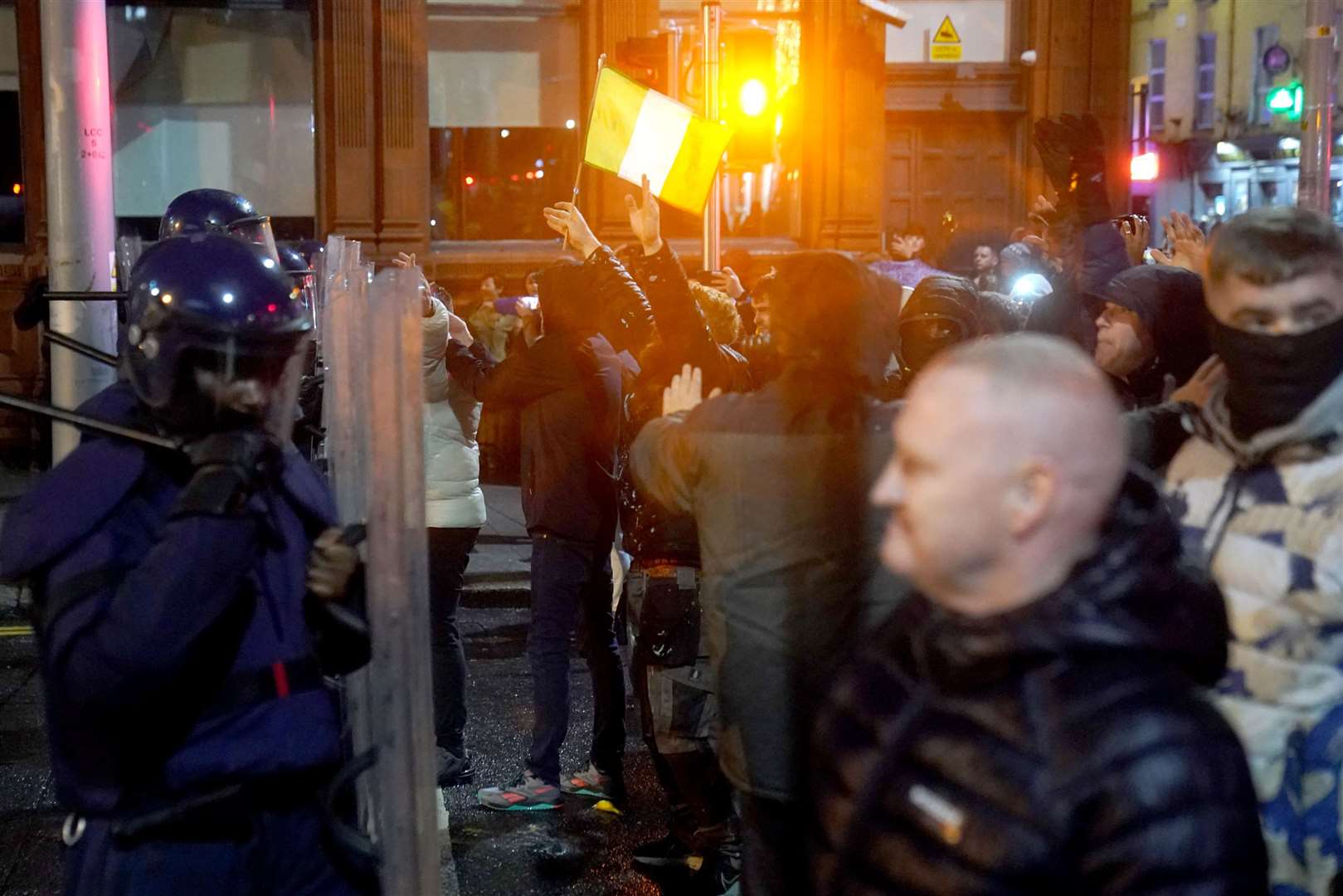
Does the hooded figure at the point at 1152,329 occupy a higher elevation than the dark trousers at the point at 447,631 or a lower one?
higher

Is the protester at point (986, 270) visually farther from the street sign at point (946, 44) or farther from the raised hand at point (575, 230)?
the raised hand at point (575, 230)

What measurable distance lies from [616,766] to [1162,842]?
182 inches

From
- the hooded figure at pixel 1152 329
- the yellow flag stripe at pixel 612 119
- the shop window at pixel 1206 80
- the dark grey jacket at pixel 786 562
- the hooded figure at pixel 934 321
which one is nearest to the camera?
the dark grey jacket at pixel 786 562

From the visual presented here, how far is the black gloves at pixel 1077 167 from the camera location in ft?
16.7

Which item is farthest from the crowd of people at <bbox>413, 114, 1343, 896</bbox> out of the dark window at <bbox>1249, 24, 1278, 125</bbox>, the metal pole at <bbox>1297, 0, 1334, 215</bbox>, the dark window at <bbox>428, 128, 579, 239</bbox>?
the dark window at <bbox>1249, 24, 1278, 125</bbox>

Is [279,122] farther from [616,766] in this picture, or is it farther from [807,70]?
[616,766]

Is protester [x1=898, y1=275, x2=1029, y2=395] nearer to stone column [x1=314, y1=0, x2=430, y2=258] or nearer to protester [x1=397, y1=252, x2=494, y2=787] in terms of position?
protester [x1=397, y1=252, x2=494, y2=787]

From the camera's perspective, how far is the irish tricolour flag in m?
7.31

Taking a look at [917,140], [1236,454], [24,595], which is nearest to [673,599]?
[1236,454]

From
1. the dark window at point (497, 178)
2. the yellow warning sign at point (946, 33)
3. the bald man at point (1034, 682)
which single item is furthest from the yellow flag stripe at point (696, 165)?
the yellow warning sign at point (946, 33)

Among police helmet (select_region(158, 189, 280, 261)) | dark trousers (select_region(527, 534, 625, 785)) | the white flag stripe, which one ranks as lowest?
dark trousers (select_region(527, 534, 625, 785))

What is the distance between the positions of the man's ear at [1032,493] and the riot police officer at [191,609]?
1253 millimetres

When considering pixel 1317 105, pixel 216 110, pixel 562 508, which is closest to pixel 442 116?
pixel 216 110

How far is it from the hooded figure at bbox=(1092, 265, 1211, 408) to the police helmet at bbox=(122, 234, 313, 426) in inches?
92.6
